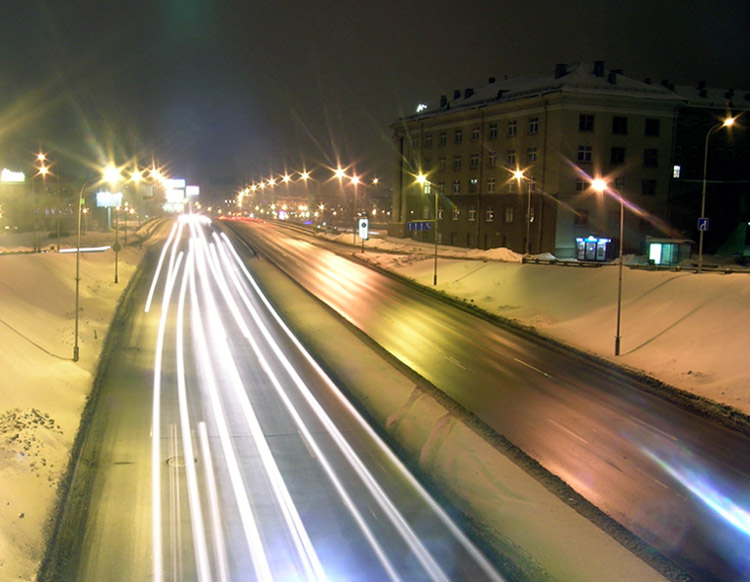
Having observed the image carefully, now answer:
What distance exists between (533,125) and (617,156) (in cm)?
783

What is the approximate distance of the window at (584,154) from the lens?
57594 millimetres

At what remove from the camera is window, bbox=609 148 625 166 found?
58.4 m

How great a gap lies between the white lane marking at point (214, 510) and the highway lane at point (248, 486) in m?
0.03

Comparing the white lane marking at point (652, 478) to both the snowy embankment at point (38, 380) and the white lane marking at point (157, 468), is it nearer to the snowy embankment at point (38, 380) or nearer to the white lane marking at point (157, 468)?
the white lane marking at point (157, 468)

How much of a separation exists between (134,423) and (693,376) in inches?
677

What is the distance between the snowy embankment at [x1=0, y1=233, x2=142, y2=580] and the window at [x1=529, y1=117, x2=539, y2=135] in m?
37.8

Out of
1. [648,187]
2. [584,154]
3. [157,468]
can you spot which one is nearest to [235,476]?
[157,468]

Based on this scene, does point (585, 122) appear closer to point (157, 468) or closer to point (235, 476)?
point (235, 476)

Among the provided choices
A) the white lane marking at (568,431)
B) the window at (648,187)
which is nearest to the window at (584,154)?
the window at (648,187)

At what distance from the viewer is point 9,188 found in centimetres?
8144

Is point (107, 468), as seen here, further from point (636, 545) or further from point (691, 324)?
point (691, 324)

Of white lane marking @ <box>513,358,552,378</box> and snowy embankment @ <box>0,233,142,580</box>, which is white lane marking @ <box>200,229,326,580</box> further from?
white lane marking @ <box>513,358,552,378</box>

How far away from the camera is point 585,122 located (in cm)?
5731

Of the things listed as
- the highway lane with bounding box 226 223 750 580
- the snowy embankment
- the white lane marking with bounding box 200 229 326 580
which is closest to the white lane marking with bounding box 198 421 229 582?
the white lane marking with bounding box 200 229 326 580
